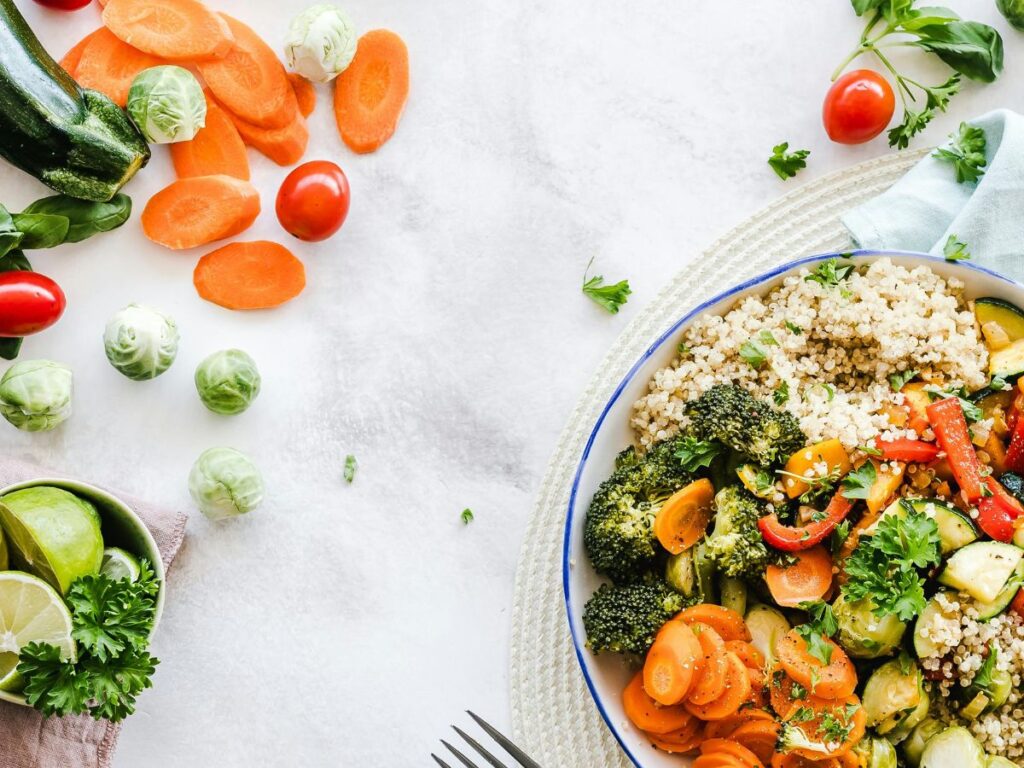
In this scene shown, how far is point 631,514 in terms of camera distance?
2.61 m

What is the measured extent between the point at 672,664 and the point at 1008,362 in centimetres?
120

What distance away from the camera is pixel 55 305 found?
2.95 metres

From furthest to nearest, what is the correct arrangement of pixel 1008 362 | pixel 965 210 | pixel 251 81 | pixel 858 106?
pixel 251 81 → pixel 858 106 → pixel 965 210 → pixel 1008 362

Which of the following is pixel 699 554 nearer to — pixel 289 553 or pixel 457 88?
pixel 289 553

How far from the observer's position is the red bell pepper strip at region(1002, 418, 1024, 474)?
2.55 metres

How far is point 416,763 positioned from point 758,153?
2185mm

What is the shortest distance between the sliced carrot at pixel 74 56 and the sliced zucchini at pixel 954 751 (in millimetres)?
3120

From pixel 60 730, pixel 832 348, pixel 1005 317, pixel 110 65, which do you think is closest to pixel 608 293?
pixel 832 348

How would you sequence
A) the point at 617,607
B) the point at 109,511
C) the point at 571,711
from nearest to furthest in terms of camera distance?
the point at 617,607 → the point at 109,511 → the point at 571,711

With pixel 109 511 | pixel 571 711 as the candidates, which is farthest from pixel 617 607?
pixel 109 511

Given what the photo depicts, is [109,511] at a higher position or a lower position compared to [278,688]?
higher

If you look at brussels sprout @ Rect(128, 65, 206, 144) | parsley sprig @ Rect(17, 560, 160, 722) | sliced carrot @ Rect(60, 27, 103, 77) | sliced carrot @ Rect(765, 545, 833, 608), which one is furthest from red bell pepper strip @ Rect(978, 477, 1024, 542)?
sliced carrot @ Rect(60, 27, 103, 77)

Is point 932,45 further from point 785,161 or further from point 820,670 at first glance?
point 820,670

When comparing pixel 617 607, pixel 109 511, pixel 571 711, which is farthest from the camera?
pixel 571 711
